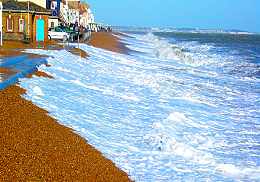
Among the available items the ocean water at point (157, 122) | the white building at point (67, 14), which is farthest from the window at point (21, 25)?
the white building at point (67, 14)

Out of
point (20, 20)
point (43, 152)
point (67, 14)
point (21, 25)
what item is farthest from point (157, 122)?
point (67, 14)

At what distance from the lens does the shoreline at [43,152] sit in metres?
9.01

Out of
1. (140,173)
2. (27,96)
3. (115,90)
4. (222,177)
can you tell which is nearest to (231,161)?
(222,177)

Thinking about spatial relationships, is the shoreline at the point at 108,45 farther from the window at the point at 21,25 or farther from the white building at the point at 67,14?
the window at the point at 21,25

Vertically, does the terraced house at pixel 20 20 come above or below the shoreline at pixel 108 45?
above

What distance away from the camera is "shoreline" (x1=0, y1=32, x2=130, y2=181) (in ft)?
29.6

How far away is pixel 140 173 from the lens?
10.9 meters

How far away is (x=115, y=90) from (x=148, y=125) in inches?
258

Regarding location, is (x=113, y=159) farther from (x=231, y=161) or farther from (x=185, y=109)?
(x=185, y=109)

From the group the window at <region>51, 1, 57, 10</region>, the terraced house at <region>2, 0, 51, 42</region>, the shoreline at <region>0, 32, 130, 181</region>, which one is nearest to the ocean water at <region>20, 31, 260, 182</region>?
the shoreline at <region>0, 32, 130, 181</region>

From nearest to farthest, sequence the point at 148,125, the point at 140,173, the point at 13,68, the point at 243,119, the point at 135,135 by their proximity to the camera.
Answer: the point at 140,173 < the point at 135,135 < the point at 148,125 < the point at 243,119 < the point at 13,68

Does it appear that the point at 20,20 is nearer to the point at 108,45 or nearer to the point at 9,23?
the point at 9,23

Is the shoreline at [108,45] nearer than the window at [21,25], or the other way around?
the window at [21,25]

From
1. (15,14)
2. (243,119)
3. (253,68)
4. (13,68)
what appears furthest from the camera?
(253,68)
